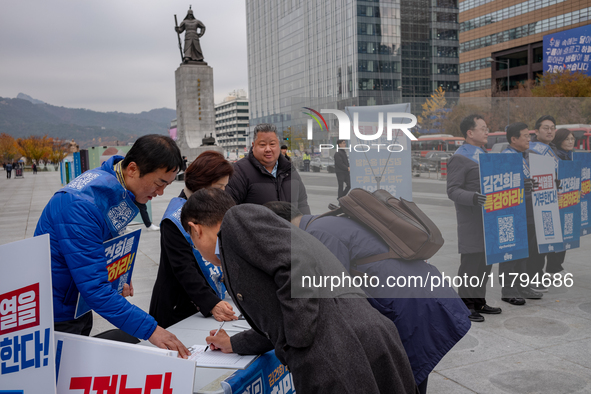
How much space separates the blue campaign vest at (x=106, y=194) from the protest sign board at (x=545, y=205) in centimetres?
267

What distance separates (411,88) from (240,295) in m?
0.99

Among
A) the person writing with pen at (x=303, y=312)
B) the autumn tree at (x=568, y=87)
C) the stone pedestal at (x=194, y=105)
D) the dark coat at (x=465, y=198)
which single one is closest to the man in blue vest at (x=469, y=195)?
the dark coat at (x=465, y=198)

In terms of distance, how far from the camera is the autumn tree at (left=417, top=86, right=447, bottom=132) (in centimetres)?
164

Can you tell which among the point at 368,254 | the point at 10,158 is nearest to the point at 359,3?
the point at 368,254

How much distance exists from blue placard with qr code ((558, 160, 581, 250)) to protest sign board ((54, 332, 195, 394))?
3.13 meters

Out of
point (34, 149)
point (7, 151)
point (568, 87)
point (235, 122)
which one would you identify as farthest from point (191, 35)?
point (235, 122)

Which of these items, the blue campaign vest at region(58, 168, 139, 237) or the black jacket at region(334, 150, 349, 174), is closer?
the black jacket at region(334, 150, 349, 174)

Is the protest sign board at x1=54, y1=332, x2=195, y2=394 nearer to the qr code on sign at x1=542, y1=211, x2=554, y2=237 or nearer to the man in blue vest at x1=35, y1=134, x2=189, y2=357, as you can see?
the man in blue vest at x1=35, y1=134, x2=189, y2=357

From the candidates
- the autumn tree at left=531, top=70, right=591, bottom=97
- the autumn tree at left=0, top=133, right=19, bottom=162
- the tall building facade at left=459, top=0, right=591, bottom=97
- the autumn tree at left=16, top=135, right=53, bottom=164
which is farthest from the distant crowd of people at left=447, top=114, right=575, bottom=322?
the autumn tree at left=0, top=133, right=19, bottom=162

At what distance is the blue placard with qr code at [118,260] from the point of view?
5.90ft

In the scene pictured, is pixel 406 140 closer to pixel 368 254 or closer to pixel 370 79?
pixel 370 79

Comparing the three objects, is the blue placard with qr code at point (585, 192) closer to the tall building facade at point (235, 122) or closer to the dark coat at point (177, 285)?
the dark coat at point (177, 285)

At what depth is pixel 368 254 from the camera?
165 cm

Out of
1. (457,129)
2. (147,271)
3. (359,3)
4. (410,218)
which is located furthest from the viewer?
(147,271)
